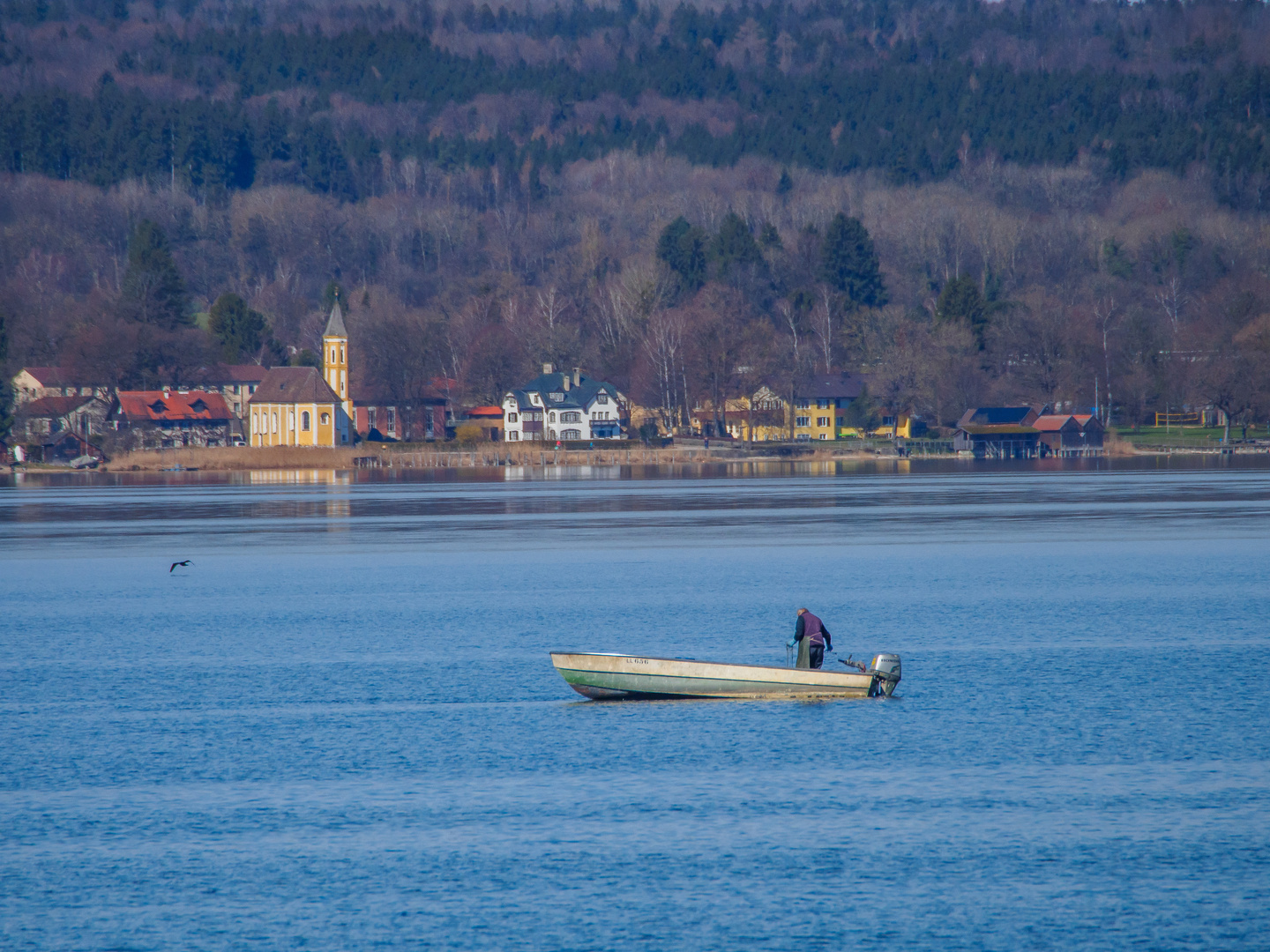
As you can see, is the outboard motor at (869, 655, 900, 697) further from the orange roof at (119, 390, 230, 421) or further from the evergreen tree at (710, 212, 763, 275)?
the evergreen tree at (710, 212, 763, 275)

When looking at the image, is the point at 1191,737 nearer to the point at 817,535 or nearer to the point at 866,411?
the point at 817,535

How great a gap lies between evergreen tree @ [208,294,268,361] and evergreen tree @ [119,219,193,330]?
3.40 m

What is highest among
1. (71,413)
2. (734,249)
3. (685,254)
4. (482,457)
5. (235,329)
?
(734,249)

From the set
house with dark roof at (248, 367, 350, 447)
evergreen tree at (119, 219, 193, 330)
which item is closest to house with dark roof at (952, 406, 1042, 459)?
house with dark roof at (248, 367, 350, 447)

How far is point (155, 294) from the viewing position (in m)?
166

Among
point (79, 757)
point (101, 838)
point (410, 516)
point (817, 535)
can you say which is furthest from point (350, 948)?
point (410, 516)

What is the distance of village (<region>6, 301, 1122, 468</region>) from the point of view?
14988 centimetres

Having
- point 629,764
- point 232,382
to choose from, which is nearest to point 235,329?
point 232,382

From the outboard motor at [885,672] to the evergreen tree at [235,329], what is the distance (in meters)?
148

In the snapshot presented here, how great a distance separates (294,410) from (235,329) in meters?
25.6

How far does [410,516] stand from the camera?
3556 inches

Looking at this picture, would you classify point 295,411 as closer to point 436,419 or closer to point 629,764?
point 436,419

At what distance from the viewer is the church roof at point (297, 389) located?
151125mm

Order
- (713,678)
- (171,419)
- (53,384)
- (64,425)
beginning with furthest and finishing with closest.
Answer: (53,384), (171,419), (64,425), (713,678)
